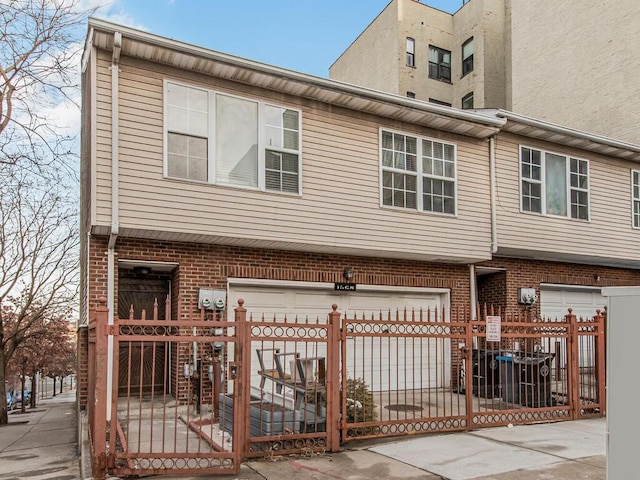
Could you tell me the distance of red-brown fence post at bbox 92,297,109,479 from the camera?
5.45 meters

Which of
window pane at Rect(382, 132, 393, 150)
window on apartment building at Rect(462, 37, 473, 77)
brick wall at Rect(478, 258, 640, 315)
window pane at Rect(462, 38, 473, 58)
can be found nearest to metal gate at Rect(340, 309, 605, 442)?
brick wall at Rect(478, 258, 640, 315)

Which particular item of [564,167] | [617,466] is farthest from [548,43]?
[617,466]

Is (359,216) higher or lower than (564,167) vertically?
lower

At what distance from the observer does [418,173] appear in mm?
11633

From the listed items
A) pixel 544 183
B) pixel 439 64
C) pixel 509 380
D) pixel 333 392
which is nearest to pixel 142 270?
pixel 333 392

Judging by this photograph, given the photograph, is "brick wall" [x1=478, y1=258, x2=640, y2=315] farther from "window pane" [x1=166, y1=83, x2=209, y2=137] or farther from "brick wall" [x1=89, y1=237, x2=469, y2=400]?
"window pane" [x1=166, y1=83, x2=209, y2=137]

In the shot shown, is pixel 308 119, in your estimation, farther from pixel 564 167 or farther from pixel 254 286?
pixel 564 167

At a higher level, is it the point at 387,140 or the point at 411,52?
the point at 411,52

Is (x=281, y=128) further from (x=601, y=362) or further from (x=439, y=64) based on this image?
(x=439, y=64)

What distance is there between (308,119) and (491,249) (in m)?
5.03

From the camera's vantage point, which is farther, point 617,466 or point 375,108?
point 375,108

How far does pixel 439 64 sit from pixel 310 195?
19.1 meters

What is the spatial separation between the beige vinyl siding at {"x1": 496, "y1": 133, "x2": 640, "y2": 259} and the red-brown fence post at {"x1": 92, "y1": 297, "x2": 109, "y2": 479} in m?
9.26

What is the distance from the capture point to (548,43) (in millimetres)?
19984
